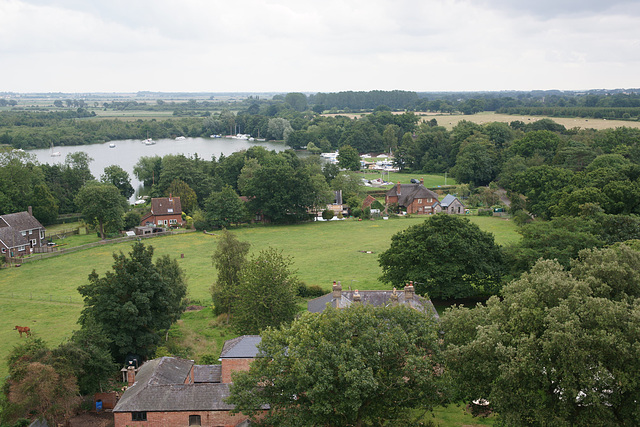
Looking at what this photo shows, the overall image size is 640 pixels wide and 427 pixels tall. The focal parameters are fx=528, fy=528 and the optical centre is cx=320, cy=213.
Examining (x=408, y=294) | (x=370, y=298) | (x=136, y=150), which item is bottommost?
(x=136, y=150)

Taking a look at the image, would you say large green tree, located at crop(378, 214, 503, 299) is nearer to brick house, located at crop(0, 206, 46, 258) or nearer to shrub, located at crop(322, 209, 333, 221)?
shrub, located at crop(322, 209, 333, 221)

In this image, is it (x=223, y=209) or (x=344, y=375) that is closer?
(x=344, y=375)

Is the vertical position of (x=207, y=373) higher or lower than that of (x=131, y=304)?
lower

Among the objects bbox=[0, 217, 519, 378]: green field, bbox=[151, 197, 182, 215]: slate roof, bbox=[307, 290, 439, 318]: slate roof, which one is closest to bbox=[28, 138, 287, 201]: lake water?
bbox=[151, 197, 182, 215]: slate roof

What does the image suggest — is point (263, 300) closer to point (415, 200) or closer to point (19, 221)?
point (19, 221)

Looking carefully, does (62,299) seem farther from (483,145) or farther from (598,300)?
(483,145)

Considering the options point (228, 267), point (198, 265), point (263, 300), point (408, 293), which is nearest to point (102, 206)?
point (198, 265)

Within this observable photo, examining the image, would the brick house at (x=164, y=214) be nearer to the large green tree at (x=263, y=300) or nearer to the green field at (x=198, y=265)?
the green field at (x=198, y=265)

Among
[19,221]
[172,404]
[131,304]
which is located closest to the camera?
[172,404]
